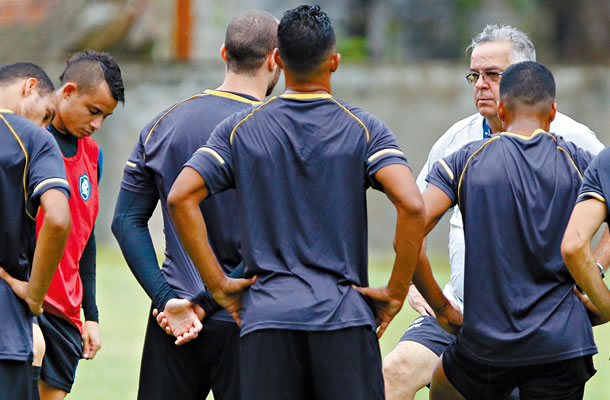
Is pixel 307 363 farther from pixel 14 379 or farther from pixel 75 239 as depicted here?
pixel 75 239

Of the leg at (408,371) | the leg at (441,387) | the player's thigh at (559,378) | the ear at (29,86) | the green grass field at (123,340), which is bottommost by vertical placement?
the green grass field at (123,340)

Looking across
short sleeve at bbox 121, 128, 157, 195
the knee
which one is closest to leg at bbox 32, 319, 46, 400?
the knee

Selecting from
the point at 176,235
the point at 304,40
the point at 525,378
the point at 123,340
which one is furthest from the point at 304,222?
the point at 123,340

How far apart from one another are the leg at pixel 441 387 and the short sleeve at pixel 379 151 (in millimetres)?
1080

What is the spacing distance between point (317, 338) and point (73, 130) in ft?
6.22

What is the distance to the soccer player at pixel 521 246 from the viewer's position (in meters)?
4.02

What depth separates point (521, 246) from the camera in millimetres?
4020

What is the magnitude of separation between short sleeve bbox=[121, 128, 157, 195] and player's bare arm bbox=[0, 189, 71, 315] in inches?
16.4

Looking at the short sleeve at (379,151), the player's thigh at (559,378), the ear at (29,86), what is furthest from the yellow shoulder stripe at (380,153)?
the ear at (29,86)

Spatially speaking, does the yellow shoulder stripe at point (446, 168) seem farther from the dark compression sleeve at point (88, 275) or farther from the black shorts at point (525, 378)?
the dark compression sleeve at point (88, 275)

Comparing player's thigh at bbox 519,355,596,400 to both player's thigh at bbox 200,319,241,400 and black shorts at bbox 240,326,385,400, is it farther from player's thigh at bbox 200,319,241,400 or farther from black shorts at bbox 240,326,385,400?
player's thigh at bbox 200,319,241,400

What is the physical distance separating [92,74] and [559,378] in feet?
8.52

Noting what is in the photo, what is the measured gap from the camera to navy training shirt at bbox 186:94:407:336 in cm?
376

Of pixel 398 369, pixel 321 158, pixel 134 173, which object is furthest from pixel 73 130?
pixel 398 369
